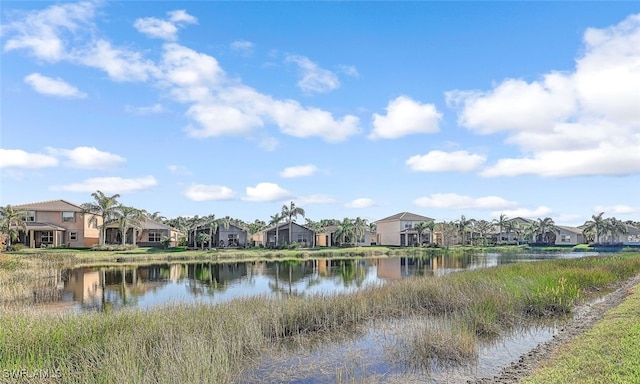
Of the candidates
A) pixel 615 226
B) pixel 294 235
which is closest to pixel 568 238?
pixel 615 226

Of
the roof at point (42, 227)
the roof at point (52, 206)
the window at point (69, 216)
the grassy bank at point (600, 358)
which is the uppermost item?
the roof at point (52, 206)

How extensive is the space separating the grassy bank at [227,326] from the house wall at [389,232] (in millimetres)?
65544

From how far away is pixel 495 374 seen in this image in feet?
31.9

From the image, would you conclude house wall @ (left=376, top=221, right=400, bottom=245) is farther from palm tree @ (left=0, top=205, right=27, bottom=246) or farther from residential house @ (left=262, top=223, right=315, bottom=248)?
palm tree @ (left=0, top=205, right=27, bottom=246)

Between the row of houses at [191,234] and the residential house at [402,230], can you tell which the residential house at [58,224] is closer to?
the row of houses at [191,234]

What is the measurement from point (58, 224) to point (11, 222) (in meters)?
7.49

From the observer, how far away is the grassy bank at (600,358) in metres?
7.44

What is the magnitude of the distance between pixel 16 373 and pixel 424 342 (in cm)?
866

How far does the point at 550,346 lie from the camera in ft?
36.8

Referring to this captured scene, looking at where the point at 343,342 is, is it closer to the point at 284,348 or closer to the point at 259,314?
the point at 284,348

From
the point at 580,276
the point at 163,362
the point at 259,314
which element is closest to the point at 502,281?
the point at 580,276

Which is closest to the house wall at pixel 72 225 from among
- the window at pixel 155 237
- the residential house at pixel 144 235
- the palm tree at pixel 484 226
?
the residential house at pixel 144 235

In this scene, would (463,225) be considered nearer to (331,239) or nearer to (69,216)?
(331,239)

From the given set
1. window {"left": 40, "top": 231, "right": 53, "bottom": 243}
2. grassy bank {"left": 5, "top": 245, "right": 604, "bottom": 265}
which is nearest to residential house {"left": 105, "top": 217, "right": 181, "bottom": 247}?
window {"left": 40, "top": 231, "right": 53, "bottom": 243}
